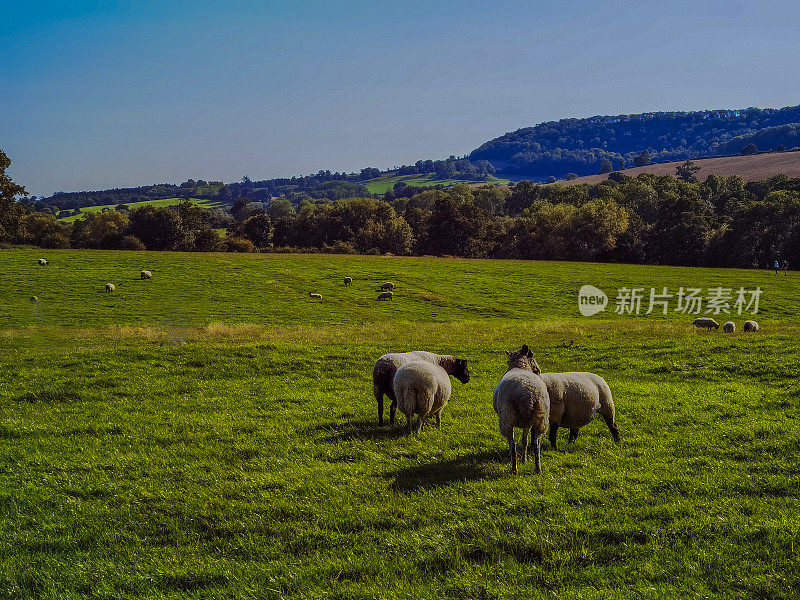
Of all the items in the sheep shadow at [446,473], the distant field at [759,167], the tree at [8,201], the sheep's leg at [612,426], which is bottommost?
the sheep shadow at [446,473]

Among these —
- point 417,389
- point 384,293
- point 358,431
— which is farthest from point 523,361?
point 384,293

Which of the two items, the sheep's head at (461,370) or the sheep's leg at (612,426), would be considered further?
the sheep's head at (461,370)

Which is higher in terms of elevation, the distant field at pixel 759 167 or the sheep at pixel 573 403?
the distant field at pixel 759 167

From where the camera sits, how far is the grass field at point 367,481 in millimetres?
8172

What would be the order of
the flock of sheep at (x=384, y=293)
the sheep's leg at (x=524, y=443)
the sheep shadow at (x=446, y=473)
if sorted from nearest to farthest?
the sheep shadow at (x=446, y=473) → the sheep's leg at (x=524, y=443) → the flock of sheep at (x=384, y=293)

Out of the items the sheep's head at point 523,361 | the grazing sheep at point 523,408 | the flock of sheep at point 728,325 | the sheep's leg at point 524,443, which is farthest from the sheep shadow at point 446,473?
the flock of sheep at point 728,325

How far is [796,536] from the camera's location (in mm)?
8586

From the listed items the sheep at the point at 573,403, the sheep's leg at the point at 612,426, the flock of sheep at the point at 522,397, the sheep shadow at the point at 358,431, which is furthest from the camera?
the sheep shadow at the point at 358,431

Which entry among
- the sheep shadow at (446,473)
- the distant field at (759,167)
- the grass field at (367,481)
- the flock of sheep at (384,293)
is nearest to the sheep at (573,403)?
the grass field at (367,481)

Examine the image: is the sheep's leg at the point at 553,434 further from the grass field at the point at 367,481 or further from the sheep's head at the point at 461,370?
the sheep's head at the point at 461,370

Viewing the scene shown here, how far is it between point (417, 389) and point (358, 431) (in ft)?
6.87

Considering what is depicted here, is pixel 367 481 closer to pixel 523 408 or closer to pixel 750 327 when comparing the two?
pixel 523 408

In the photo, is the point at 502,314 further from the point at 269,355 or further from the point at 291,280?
the point at 269,355

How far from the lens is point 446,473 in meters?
11.8
